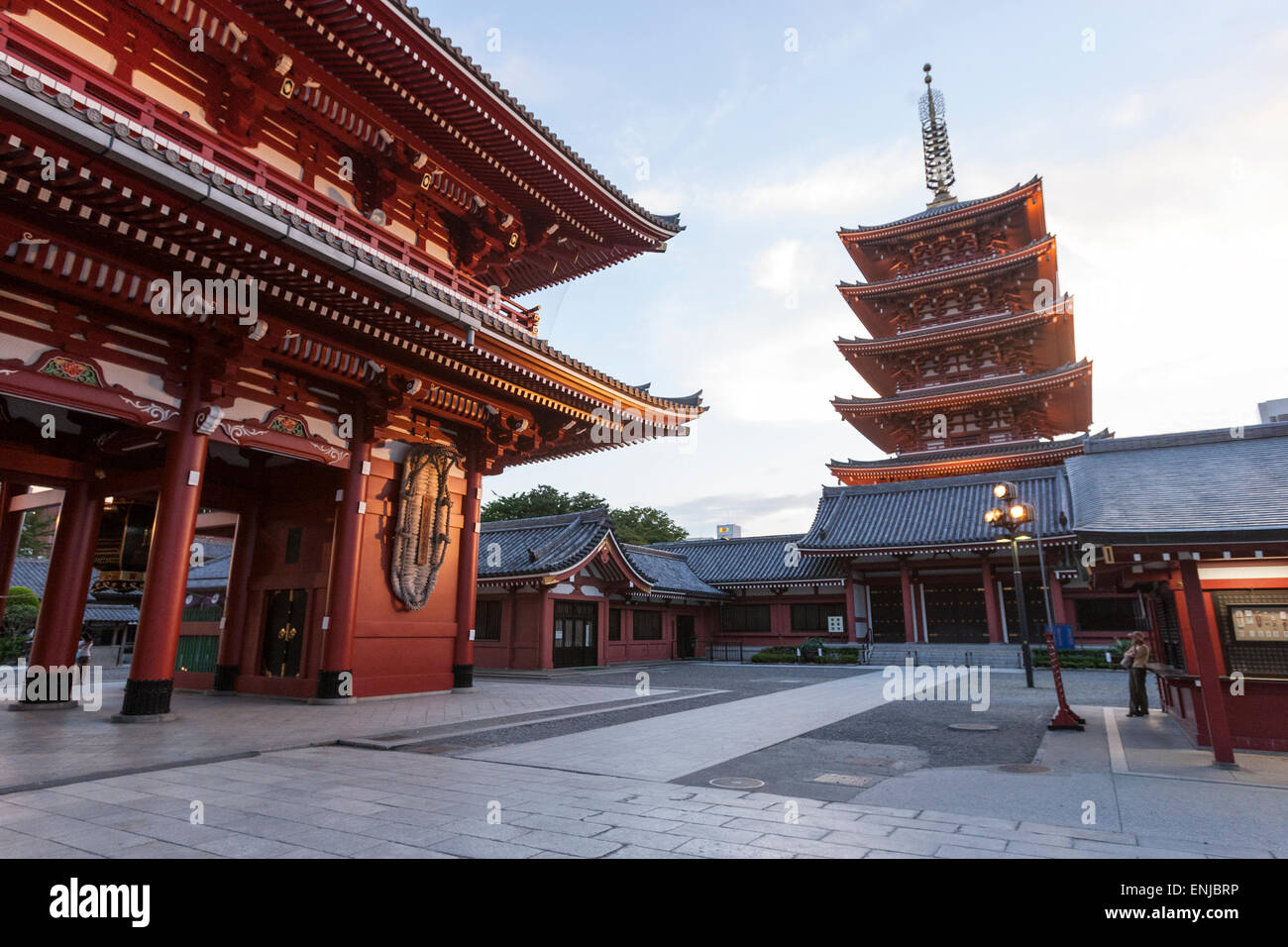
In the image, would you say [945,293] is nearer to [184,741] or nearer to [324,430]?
[324,430]

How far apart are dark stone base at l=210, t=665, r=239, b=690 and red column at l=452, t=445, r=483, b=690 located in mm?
4506

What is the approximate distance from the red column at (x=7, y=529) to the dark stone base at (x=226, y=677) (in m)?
4.22

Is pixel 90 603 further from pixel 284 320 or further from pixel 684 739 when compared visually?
pixel 684 739

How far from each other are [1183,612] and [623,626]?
2097 cm

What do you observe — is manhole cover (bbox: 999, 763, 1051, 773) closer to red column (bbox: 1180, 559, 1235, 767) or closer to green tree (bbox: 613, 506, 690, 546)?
red column (bbox: 1180, 559, 1235, 767)

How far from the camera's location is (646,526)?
58125 mm

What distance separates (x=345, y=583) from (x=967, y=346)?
31.5 meters

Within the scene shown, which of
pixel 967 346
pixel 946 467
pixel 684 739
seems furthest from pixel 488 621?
pixel 967 346

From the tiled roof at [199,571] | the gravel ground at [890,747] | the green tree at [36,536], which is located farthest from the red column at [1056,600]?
the green tree at [36,536]

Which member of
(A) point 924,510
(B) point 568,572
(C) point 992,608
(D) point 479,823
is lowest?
(D) point 479,823

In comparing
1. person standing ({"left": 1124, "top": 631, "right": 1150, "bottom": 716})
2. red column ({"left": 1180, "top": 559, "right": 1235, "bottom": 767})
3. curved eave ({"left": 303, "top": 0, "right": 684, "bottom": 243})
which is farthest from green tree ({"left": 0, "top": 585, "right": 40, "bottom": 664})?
person standing ({"left": 1124, "top": 631, "right": 1150, "bottom": 716})

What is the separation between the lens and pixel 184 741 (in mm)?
7918

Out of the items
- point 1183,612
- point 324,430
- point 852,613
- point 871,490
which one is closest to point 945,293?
point 871,490

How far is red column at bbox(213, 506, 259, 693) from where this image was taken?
13.8 metres
